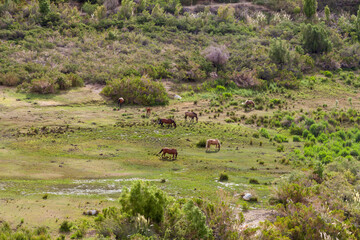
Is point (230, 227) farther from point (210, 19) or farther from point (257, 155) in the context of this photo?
point (210, 19)

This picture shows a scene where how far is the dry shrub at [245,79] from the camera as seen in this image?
34.5 m

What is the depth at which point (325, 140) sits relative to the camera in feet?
78.7

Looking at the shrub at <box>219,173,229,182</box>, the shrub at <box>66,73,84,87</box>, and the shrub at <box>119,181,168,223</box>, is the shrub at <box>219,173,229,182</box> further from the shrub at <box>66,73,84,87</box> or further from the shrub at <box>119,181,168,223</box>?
the shrub at <box>66,73,84,87</box>

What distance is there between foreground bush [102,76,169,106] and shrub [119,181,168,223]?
17.2 metres

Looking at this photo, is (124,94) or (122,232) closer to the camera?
(122,232)

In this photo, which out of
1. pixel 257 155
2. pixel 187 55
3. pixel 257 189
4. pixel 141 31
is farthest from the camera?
pixel 141 31

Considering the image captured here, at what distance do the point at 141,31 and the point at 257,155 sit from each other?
2832 cm

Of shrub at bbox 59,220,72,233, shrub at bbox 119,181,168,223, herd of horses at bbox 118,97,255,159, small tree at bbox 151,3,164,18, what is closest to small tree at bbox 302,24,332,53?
small tree at bbox 151,3,164,18

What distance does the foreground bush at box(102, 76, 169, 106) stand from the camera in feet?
93.7

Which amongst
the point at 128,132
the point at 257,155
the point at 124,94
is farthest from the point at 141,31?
the point at 257,155

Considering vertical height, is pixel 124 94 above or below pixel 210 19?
below

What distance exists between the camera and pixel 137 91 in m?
28.7

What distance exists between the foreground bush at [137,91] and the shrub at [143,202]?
17.2 meters

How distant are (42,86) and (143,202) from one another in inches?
776
